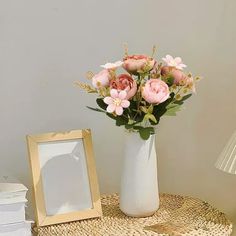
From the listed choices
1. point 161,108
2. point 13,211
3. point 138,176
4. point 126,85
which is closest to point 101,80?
point 126,85

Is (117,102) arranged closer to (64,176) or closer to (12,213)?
(64,176)

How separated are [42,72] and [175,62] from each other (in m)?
0.46

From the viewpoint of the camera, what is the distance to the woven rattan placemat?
4.09 ft

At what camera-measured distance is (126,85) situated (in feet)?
4.01

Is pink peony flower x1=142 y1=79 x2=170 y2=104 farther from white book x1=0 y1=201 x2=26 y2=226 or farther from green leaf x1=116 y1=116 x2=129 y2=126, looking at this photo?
white book x1=0 y1=201 x2=26 y2=226

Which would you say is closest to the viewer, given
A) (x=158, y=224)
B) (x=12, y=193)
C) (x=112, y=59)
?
(x=12, y=193)

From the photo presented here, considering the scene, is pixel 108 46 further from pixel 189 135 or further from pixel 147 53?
pixel 189 135

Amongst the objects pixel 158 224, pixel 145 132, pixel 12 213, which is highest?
pixel 145 132

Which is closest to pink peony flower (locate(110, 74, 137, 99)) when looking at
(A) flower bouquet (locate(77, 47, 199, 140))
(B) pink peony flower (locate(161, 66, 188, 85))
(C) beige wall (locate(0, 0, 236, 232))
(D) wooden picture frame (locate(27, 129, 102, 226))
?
(A) flower bouquet (locate(77, 47, 199, 140))

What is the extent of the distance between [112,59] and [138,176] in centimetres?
45

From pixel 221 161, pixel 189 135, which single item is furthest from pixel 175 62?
pixel 189 135

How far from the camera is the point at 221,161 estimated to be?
1366mm

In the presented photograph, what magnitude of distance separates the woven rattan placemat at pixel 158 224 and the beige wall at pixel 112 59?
0.22 metres

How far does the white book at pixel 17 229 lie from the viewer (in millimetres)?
1205
